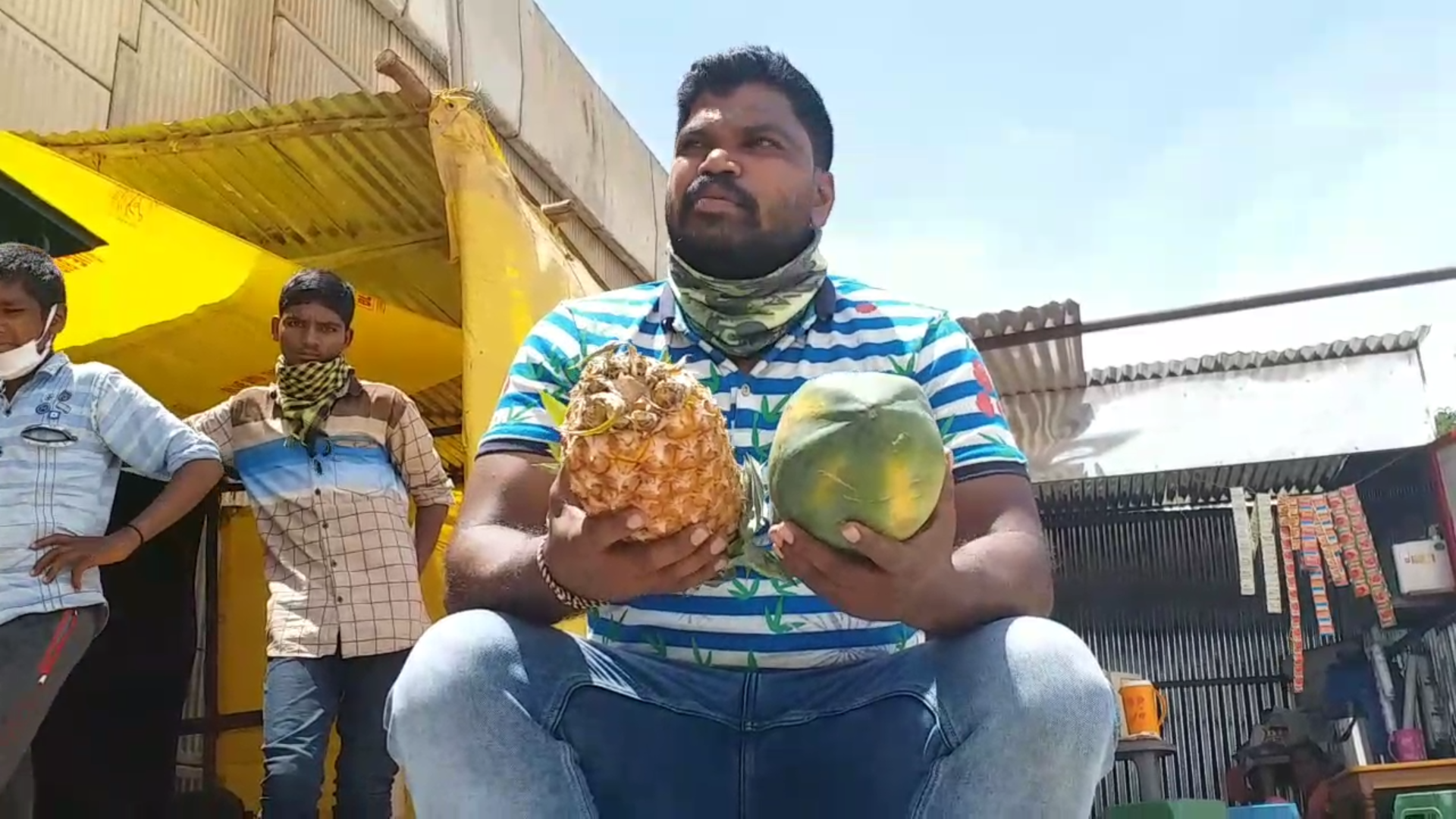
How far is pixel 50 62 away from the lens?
17.9 feet

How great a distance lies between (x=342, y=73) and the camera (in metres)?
7.79

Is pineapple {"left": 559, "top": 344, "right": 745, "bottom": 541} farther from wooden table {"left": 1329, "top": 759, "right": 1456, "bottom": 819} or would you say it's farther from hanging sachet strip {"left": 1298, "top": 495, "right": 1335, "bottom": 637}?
hanging sachet strip {"left": 1298, "top": 495, "right": 1335, "bottom": 637}

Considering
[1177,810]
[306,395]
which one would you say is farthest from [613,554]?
[1177,810]

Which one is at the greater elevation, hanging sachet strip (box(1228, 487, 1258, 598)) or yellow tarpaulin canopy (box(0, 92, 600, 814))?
yellow tarpaulin canopy (box(0, 92, 600, 814))

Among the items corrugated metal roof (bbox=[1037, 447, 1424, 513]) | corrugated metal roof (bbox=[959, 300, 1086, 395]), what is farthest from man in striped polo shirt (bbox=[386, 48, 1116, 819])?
corrugated metal roof (bbox=[1037, 447, 1424, 513])

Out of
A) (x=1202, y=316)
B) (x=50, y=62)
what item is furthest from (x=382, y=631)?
(x=1202, y=316)

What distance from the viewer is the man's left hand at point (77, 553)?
3.00 m

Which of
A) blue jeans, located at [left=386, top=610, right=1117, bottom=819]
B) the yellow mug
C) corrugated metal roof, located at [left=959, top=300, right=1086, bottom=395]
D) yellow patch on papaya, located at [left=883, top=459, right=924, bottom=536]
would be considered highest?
corrugated metal roof, located at [left=959, top=300, right=1086, bottom=395]

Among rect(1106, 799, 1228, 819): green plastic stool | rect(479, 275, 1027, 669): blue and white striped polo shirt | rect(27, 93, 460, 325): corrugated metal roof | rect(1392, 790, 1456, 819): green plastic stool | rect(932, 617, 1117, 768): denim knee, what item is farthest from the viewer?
rect(1392, 790, 1456, 819): green plastic stool

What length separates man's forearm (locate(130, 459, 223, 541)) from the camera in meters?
3.20

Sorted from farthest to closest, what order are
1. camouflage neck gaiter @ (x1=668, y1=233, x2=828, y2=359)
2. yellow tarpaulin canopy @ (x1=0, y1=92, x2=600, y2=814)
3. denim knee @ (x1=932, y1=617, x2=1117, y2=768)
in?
yellow tarpaulin canopy @ (x1=0, y1=92, x2=600, y2=814)
camouflage neck gaiter @ (x1=668, y1=233, x2=828, y2=359)
denim knee @ (x1=932, y1=617, x2=1117, y2=768)

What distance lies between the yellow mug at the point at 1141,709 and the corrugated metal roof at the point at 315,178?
154 inches

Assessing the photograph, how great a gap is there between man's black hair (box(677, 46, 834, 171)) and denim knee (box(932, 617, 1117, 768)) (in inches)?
43.3

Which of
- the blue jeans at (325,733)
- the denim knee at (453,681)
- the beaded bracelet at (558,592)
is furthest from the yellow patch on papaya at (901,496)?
the blue jeans at (325,733)
